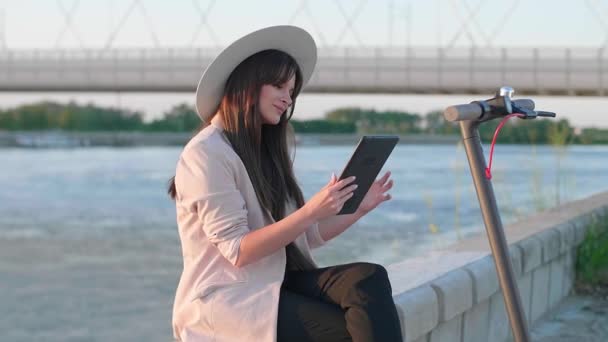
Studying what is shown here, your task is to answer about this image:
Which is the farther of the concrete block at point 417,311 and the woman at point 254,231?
the concrete block at point 417,311

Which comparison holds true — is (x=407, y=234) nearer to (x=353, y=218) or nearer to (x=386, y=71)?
(x=353, y=218)

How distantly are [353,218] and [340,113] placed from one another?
24243 millimetres

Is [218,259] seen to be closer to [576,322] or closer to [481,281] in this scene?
[481,281]

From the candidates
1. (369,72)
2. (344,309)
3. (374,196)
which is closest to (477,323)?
(374,196)

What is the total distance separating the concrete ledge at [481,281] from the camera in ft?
9.43

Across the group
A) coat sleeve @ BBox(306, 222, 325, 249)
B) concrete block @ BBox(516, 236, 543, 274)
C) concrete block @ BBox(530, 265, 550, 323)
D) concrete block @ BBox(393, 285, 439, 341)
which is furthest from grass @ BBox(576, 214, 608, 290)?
coat sleeve @ BBox(306, 222, 325, 249)

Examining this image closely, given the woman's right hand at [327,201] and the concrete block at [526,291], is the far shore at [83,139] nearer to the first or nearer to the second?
the concrete block at [526,291]

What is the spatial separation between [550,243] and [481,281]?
105 centimetres

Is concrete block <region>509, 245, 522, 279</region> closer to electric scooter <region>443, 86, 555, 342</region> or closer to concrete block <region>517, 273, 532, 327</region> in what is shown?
concrete block <region>517, 273, 532, 327</region>

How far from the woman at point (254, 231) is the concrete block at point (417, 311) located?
328mm

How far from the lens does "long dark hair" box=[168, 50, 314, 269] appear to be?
7.95 ft

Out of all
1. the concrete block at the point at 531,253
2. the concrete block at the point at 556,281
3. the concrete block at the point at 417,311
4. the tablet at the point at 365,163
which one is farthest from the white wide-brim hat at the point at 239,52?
the concrete block at the point at 556,281

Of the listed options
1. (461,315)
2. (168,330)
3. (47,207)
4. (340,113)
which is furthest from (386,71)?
(461,315)

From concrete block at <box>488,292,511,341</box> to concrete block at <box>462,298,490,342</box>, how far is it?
0.04 m
